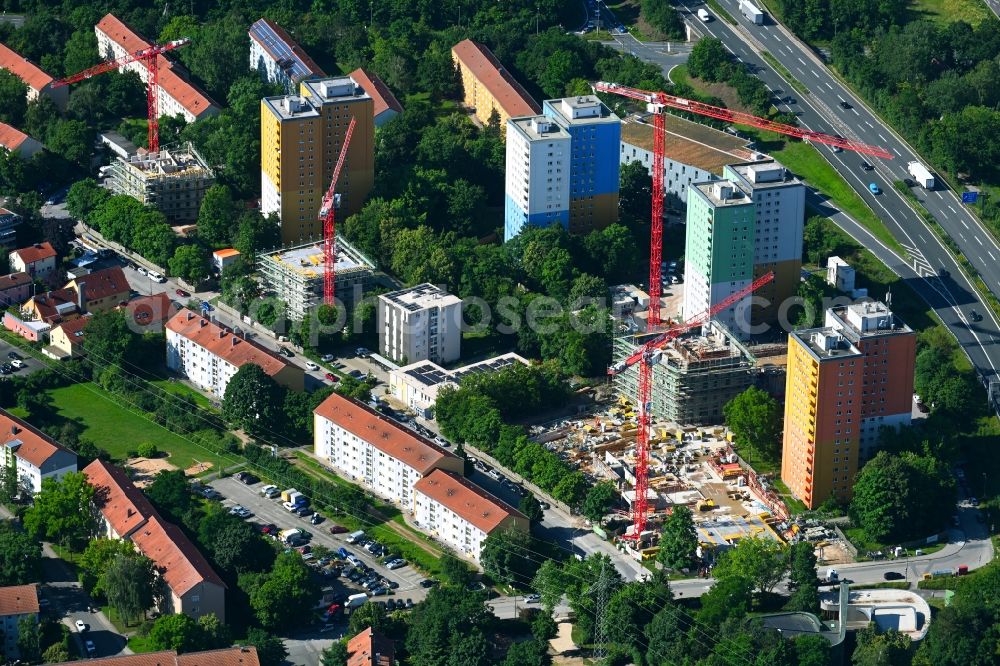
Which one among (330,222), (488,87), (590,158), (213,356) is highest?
(488,87)

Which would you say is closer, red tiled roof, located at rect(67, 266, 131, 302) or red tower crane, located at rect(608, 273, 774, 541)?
red tower crane, located at rect(608, 273, 774, 541)

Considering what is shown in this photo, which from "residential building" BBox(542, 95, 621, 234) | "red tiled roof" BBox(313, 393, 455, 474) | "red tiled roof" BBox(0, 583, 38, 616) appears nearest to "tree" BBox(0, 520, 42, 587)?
"red tiled roof" BBox(0, 583, 38, 616)

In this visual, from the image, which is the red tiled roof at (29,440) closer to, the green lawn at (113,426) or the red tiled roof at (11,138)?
the green lawn at (113,426)

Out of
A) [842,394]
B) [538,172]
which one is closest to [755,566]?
[842,394]

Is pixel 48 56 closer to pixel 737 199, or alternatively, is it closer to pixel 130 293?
pixel 130 293

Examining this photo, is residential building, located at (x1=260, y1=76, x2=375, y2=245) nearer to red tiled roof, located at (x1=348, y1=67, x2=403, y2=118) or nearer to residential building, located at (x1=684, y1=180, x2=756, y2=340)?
red tiled roof, located at (x1=348, y1=67, x2=403, y2=118)

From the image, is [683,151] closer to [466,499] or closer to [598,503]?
[598,503]

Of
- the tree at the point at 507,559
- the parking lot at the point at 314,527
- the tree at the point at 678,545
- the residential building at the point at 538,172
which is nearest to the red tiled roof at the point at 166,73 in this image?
A: the residential building at the point at 538,172
